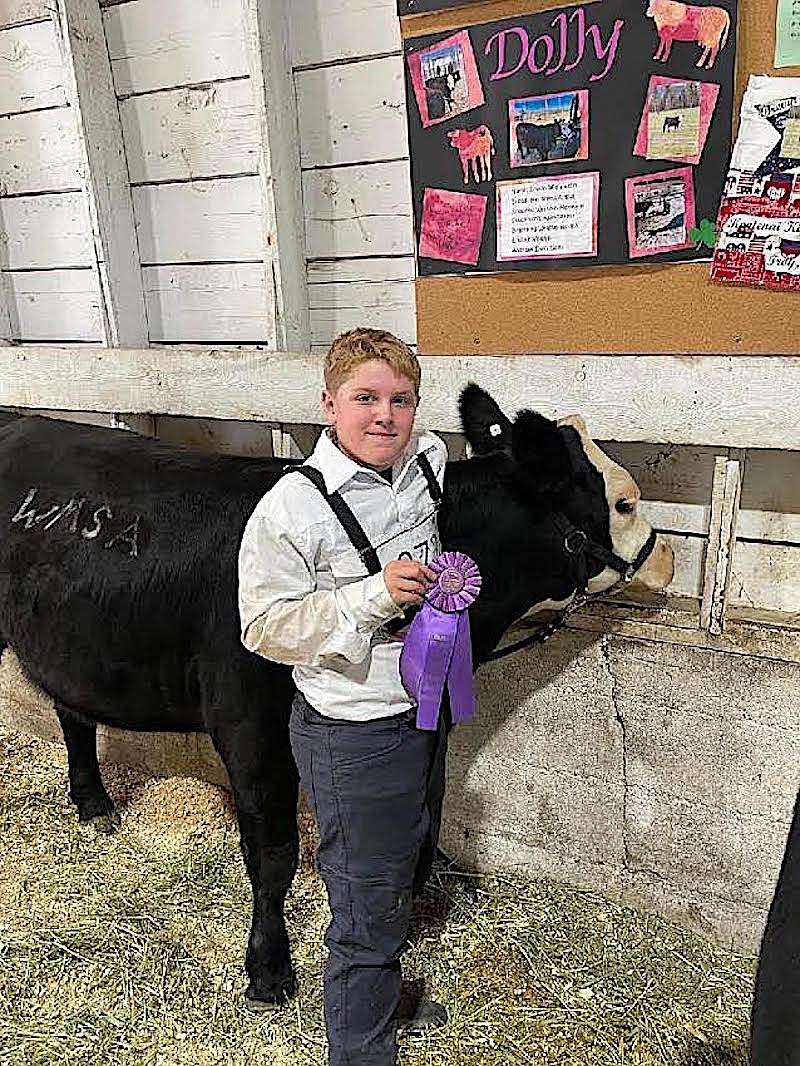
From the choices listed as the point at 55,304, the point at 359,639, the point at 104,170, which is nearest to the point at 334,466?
the point at 359,639

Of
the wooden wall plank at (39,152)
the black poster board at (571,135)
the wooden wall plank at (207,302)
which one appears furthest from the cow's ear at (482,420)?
the wooden wall plank at (39,152)

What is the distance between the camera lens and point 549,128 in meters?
2.49

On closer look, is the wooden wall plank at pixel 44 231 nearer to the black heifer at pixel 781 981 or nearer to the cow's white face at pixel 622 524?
the cow's white face at pixel 622 524

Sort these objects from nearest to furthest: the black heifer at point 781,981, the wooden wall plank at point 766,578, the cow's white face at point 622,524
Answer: the black heifer at point 781,981 → the cow's white face at point 622,524 → the wooden wall plank at point 766,578

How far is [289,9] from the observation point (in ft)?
9.82

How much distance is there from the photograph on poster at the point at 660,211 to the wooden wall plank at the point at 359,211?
0.77 m

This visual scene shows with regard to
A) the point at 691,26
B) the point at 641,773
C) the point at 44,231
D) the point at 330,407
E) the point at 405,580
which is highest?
the point at 691,26

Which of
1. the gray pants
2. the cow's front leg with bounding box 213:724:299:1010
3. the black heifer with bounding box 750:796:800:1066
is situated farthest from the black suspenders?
the black heifer with bounding box 750:796:800:1066

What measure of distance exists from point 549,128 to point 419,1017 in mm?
2329

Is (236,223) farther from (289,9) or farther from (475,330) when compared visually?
(475,330)

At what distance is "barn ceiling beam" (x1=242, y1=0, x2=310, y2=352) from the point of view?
2.89 m

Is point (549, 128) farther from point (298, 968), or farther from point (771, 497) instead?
point (298, 968)

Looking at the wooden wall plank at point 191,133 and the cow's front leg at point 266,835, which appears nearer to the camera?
the cow's front leg at point 266,835

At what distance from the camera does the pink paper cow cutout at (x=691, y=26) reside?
86.4 inches
